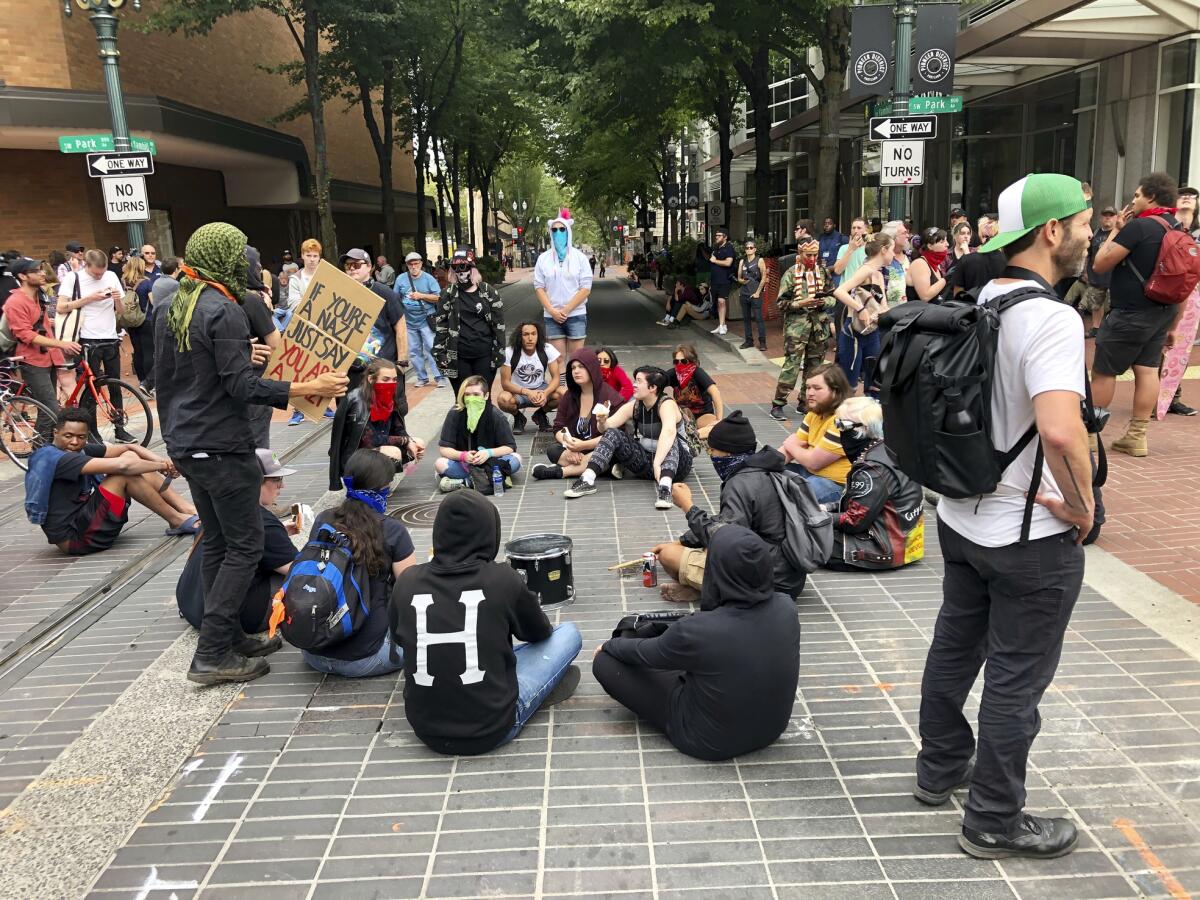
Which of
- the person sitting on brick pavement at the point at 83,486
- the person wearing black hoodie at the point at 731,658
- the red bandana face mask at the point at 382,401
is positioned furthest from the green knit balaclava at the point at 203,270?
the red bandana face mask at the point at 382,401

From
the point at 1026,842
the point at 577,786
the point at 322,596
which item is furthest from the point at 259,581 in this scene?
the point at 1026,842

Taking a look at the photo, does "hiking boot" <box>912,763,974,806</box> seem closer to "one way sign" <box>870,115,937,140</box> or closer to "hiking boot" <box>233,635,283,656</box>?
"hiking boot" <box>233,635,283,656</box>

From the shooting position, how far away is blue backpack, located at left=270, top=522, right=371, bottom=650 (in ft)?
13.5

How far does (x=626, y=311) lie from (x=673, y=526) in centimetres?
2151

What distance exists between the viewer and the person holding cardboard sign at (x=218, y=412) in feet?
13.9

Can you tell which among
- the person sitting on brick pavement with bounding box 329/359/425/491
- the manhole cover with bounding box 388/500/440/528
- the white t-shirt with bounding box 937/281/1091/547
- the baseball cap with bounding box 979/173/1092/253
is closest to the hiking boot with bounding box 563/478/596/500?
the manhole cover with bounding box 388/500/440/528

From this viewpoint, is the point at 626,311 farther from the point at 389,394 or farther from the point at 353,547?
the point at 353,547

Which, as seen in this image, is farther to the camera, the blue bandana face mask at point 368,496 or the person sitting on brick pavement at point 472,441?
the person sitting on brick pavement at point 472,441

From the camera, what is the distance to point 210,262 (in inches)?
169

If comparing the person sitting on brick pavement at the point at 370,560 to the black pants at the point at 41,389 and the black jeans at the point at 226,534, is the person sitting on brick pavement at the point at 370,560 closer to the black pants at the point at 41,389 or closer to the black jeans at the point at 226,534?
the black jeans at the point at 226,534

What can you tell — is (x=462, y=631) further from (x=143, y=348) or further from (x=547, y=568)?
(x=143, y=348)

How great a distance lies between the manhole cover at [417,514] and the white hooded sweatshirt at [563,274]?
11.9 feet

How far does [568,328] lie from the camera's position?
427 inches

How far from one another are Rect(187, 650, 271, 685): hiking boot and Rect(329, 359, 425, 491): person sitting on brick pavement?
2103mm
